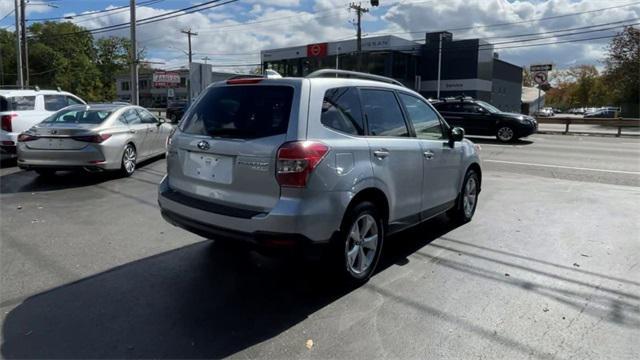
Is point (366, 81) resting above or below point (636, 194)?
above

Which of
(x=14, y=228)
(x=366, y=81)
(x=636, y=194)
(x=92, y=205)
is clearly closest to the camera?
(x=366, y=81)

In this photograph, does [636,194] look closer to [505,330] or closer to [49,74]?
[505,330]

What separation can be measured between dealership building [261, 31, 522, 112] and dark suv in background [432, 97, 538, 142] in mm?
30552

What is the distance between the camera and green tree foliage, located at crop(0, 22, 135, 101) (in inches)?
3137

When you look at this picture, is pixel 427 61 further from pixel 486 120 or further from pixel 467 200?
pixel 467 200

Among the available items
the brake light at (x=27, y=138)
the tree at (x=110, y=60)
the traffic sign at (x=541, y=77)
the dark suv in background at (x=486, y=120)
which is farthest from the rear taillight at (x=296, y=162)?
the tree at (x=110, y=60)

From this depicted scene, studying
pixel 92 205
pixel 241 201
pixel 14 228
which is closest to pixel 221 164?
pixel 241 201

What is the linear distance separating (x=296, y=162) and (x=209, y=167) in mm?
901

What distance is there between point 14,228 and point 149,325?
143 inches

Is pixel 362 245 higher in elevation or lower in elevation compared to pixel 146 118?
lower

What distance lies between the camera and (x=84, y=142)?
879cm

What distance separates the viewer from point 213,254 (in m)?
5.11

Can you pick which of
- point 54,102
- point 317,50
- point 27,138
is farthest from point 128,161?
point 317,50

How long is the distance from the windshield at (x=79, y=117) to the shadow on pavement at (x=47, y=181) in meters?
0.98
